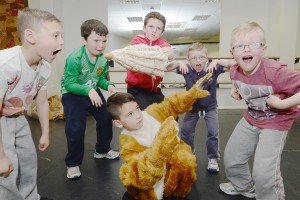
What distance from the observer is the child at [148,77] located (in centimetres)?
186

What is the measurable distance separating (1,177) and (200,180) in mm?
1140

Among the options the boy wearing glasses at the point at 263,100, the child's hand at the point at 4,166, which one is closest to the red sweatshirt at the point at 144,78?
the boy wearing glasses at the point at 263,100

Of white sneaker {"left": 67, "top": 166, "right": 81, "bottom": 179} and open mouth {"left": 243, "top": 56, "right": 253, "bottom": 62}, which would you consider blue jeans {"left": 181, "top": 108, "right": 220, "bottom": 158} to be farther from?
white sneaker {"left": 67, "top": 166, "right": 81, "bottom": 179}

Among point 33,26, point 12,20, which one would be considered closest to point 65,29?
point 12,20

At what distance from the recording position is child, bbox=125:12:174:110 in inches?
73.0

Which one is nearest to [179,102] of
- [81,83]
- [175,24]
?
[81,83]

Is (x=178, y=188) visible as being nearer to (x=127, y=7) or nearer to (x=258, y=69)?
(x=258, y=69)

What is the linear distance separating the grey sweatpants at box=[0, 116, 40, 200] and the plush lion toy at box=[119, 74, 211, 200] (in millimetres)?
464

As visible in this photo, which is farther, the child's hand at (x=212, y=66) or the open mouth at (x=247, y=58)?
the child's hand at (x=212, y=66)

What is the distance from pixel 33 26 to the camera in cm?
114

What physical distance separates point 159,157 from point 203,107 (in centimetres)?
83

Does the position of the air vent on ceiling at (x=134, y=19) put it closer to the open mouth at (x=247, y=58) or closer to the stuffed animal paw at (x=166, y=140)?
the open mouth at (x=247, y=58)

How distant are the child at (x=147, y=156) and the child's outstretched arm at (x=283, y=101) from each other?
1.22 feet

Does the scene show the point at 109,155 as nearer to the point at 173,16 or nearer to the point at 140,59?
the point at 140,59
